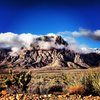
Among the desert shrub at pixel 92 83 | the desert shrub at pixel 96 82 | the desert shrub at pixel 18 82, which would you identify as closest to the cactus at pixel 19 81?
the desert shrub at pixel 18 82

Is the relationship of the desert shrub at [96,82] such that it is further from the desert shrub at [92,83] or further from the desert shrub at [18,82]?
the desert shrub at [18,82]

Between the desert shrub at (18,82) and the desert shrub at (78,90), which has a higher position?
the desert shrub at (18,82)

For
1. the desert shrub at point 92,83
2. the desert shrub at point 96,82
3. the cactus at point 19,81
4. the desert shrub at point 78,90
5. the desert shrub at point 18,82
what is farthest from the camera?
the cactus at point 19,81

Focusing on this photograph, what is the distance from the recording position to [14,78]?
66.5 feet

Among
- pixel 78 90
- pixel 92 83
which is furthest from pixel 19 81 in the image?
pixel 78 90

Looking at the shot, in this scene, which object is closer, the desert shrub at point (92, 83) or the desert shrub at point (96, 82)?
the desert shrub at point (96, 82)

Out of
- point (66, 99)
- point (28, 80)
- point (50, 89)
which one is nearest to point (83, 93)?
point (66, 99)

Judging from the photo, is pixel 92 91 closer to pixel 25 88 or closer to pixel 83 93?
pixel 83 93

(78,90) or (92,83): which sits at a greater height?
(92,83)

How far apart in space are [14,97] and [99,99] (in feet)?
11.9

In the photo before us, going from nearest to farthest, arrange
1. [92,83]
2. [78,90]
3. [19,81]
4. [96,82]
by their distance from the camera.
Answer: [78,90]
[96,82]
[92,83]
[19,81]

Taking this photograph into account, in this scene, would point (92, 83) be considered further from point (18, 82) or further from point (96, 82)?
point (18, 82)

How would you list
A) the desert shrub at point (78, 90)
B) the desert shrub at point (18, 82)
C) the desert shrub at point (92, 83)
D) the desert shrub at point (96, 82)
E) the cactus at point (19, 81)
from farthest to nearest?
1. the cactus at point (19, 81)
2. the desert shrub at point (18, 82)
3. the desert shrub at point (92, 83)
4. the desert shrub at point (96, 82)
5. the desert shrub at point (78, 90)

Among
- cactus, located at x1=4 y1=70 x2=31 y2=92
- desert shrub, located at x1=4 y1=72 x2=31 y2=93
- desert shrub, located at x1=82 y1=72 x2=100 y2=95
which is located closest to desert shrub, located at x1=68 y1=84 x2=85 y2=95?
desert shrub, located at x1=82 y1=72 x2=100 y2=95
